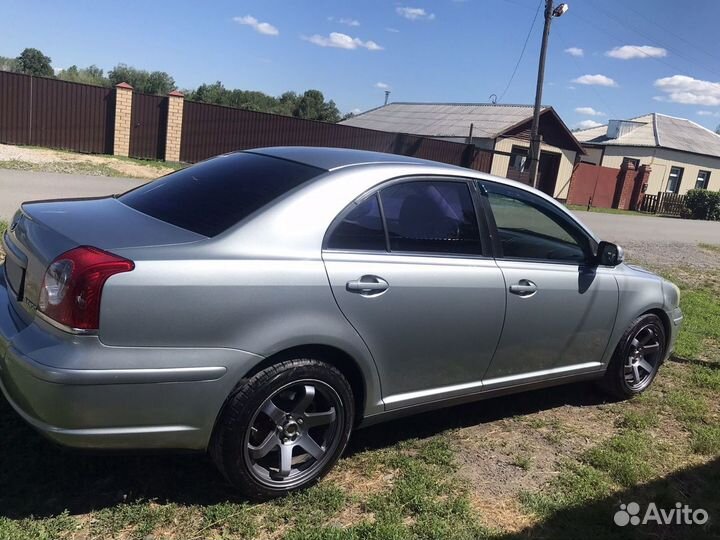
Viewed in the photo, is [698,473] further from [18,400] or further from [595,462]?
[18,400]

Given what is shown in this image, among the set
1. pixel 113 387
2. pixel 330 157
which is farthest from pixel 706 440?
pixel 113 387

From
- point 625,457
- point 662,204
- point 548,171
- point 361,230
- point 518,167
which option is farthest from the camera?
point 662,204

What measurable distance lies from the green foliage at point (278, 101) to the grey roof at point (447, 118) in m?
21.3

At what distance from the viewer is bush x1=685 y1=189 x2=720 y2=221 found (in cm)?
3406

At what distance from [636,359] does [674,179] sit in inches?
1666

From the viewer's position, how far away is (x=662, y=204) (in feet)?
119

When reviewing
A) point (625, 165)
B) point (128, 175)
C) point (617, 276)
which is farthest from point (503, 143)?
point (617, 276)

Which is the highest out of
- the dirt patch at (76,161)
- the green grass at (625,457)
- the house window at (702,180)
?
the house window at (702,180)

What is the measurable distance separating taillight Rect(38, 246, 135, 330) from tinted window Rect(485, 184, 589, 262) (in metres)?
2.24

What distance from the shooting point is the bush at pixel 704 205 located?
34.1 metres

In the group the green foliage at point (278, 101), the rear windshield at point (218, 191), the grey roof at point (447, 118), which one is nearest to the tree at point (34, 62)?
the green foliage at point (278, 101)

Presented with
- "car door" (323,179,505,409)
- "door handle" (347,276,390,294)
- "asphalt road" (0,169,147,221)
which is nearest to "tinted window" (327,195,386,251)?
"car door" (323,179,505,409)

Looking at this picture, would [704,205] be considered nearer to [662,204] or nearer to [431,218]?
[662,204]

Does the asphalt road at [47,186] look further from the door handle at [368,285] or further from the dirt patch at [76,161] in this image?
the door handle at [368,285]
